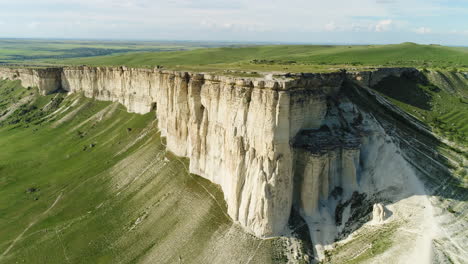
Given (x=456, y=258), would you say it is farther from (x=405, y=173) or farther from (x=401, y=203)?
(x=405, y=173)

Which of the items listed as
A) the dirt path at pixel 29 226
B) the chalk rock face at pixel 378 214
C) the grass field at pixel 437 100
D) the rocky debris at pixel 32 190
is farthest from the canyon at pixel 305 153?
the rocky debris at pixel 32 190

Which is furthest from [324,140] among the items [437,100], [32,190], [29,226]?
[32,190]

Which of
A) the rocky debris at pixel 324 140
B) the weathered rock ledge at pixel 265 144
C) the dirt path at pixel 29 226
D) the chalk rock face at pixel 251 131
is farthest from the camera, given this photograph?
the dirt path at pixel 29 226

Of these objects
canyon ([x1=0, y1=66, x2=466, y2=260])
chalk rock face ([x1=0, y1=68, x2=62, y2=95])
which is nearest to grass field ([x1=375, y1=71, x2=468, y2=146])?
canyon ([x1=0, y1=66, x2=466, y2=260])

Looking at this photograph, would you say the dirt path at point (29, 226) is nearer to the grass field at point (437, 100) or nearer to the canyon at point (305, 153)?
the canyon at point (305, 153)

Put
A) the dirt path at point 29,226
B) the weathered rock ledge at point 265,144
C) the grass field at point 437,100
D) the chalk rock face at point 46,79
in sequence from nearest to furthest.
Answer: the weathered rock ledge at point 265,144 < the dirt path at point 29,226 < the grass field at point 437,100 < the chalk rock face at point 46,79

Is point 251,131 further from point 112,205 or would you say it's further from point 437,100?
point 437,100

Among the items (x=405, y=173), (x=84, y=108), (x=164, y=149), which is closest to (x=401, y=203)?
(x=405, y=173)
